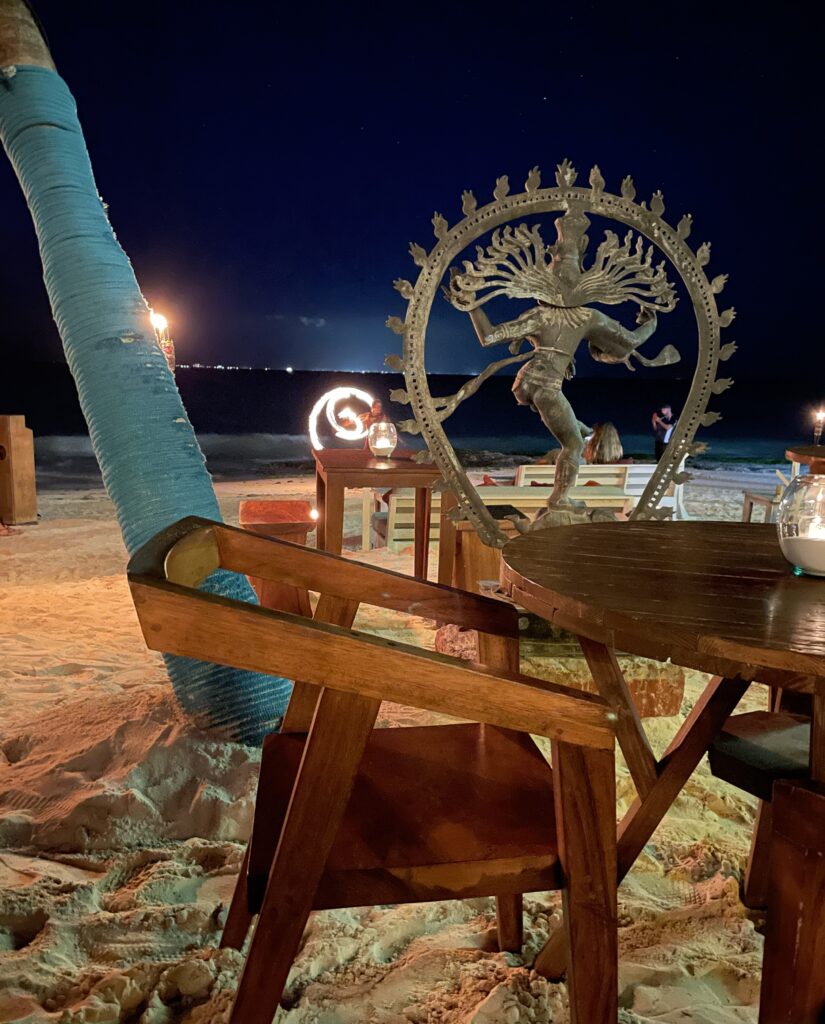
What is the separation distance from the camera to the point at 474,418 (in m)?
39.5

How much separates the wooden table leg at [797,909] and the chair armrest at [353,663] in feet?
1.28

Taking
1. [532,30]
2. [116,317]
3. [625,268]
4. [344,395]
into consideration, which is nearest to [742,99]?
[532,30]

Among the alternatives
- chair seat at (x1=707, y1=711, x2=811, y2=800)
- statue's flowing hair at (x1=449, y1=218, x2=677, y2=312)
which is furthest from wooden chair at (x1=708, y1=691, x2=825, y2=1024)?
statue's flowing hair at (x1=449, y1=218, x2=677, y2=312)

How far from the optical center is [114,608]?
4.39 meters

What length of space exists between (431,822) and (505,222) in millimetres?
2378

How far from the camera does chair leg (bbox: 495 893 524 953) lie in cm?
160

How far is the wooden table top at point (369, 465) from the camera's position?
424 centimetres

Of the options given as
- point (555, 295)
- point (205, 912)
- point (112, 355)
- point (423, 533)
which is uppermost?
point (555, 295)

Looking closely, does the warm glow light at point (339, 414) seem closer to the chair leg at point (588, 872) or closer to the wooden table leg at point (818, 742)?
the wooden table leg at point (818, 742)

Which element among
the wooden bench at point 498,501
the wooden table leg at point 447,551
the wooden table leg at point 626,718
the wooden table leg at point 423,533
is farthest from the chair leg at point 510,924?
the wooden table leg at point 423,533

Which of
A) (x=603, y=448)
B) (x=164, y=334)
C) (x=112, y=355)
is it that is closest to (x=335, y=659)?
(x=112, y=355)

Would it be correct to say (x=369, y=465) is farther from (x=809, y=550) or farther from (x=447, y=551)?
(x=809, y=550)

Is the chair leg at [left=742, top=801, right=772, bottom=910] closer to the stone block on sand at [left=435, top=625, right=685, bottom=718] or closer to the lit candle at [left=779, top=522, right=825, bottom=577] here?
the lit candle at [left=779, top=522, right=825, bottom=577]

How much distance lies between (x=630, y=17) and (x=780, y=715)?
612 inches
